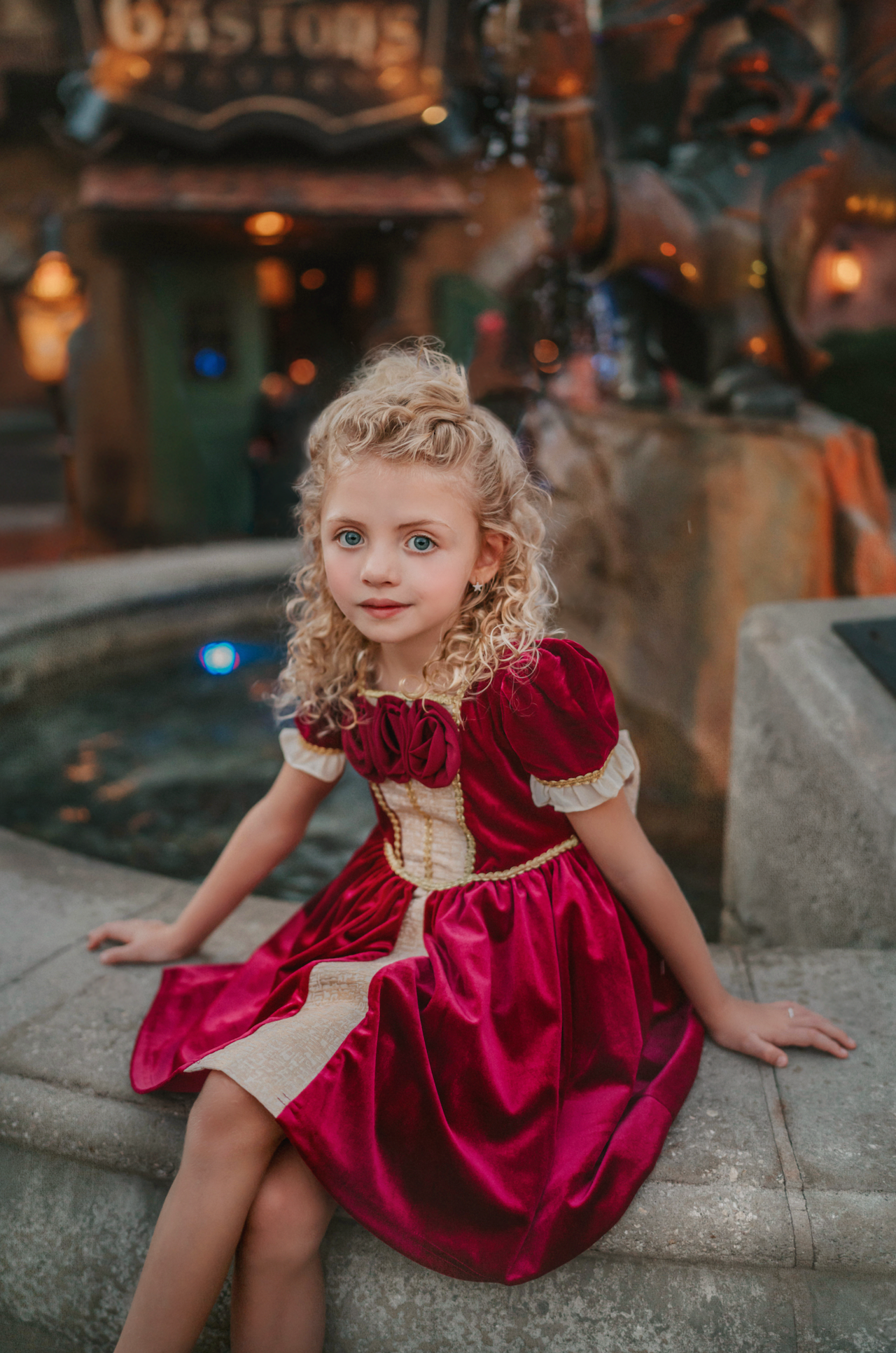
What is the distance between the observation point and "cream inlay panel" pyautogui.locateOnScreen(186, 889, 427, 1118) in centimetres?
114

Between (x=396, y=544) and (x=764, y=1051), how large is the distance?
0.82 meters

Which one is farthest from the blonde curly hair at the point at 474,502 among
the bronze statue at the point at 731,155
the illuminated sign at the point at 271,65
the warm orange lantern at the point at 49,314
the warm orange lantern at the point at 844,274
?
the warm orange lantern at the point at 844,274

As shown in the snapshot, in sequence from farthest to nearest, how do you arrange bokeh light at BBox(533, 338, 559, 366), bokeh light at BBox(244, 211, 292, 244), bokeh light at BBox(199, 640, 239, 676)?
1. bokeh light at BBox(533, 338, 559, 366)
2. bokeh light at BBox(244, 211, 292, 244)
3. bokeh light at BBox(199, 640, 239, 676)

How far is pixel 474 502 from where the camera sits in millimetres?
1338

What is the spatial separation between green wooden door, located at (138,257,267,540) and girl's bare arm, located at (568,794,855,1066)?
8.76 meters

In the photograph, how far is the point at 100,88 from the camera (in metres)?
7.94

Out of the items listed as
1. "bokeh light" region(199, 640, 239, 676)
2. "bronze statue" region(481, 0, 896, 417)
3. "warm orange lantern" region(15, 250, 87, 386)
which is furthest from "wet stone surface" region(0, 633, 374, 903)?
"warm orange lantern" region(15, 250, 87, 386)

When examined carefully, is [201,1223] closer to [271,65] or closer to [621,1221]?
[621,1221]

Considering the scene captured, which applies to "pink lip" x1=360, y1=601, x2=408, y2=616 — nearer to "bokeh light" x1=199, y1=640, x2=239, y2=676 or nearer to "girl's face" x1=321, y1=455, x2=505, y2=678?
"girl's face" x1=321, y1=455, x2=505, y2=678

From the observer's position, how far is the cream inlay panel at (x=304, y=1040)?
45.0 inches

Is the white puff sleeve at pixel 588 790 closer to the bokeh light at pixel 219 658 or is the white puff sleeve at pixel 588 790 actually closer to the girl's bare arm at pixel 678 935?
the girl's bare arm at pixel 678 935

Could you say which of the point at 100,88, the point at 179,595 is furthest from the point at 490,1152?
the point at 100,88

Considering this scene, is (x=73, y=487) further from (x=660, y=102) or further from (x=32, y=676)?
(x=660, y=102)

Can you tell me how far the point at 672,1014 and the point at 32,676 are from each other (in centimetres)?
313
